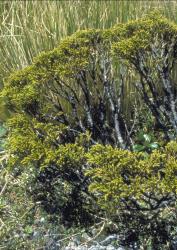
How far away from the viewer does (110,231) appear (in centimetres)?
274

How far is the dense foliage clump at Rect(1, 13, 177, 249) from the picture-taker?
7.43 feet

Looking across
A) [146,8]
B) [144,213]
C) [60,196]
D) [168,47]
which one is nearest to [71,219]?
[60,196]

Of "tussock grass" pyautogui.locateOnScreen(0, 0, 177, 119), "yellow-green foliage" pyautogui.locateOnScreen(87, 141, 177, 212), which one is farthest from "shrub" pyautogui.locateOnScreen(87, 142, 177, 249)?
"tussock grass" pyautogui.locateOnScreen(0, 0, 177, 119)

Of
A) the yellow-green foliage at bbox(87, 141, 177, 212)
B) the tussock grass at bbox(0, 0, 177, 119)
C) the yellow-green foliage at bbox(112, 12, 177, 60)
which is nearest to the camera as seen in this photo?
the yellow-green foliage at bbox(87, 141, 177, 212)

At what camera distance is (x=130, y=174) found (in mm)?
2285

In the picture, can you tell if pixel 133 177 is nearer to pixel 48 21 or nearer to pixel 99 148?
pixel 99 148

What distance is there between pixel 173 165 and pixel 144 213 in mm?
660

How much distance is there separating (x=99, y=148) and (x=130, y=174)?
19cm

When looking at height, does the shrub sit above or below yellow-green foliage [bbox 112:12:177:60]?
below

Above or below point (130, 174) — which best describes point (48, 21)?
above

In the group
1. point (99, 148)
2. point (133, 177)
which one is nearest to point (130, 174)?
point (133, 177)

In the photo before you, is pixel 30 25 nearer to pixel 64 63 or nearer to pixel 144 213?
pixel 64 63

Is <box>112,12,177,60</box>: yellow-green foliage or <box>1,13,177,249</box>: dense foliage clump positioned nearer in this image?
<box>1,13,177,249</box>: dense foliage clump

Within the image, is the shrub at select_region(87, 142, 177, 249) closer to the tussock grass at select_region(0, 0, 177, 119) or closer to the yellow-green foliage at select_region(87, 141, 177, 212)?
the yellow-green foliage at select_region(87, 141, 177, 212)
